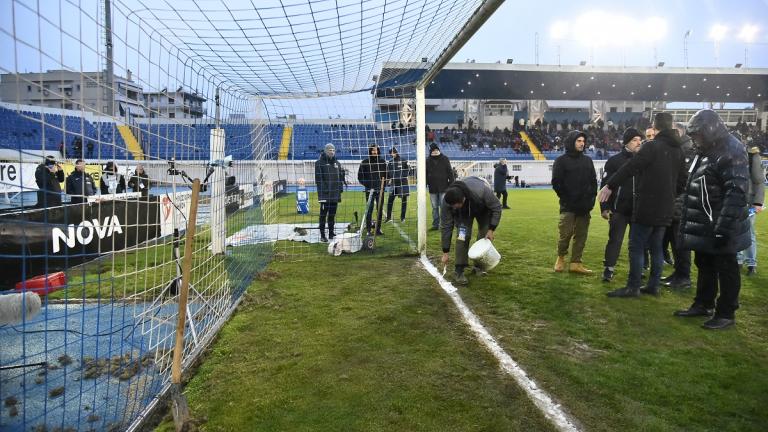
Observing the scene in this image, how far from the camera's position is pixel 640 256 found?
5.11 m

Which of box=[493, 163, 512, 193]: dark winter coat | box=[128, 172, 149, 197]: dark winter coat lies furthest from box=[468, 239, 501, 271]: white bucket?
box=[493, 163, 512, 193]: dark winter coat

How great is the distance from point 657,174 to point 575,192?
1.21m

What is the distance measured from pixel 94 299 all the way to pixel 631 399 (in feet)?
17.4

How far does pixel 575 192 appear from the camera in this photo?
614 centimetres

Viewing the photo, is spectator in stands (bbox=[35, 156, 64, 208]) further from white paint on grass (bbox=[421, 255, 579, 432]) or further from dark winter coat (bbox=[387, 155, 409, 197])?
dark winter coat (bbox=[387, 155, 409, 197])

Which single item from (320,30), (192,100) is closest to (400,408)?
(192,100)

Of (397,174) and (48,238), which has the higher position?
(397,174)

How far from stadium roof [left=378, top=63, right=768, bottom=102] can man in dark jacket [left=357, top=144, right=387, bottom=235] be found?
25.6 metres

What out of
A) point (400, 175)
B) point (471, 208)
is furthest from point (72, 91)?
point (400, 175)

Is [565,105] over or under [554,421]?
over

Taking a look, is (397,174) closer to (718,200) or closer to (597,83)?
(718,200)

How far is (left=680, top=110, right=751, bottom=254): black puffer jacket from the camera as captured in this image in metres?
4.01

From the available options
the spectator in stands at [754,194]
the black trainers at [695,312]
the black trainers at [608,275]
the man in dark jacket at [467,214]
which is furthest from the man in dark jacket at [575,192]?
the black trainers at [695,312]

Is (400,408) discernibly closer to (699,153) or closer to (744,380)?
(744,380)
